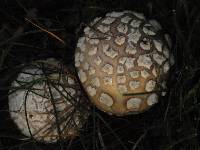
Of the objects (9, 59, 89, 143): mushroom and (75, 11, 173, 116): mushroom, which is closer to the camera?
(75, 11, 173, 116): mushroom

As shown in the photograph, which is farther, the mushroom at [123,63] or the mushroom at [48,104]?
the mushroom at [48,104]

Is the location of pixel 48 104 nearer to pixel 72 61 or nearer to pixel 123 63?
pixel 72 61

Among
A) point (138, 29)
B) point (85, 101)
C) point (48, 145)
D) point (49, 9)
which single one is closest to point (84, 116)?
point (85, 101)

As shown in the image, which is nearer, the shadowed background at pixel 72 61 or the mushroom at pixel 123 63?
the mushroom at pixel 123 63

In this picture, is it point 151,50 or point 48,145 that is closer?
point 151,50

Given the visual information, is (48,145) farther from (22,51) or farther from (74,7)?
(74,7)
